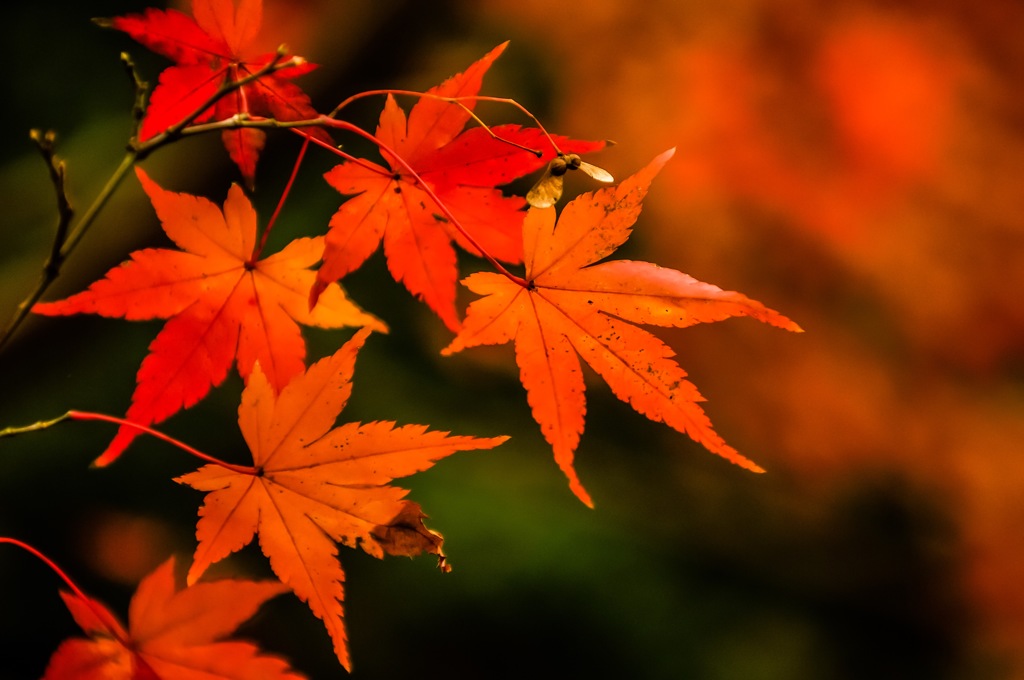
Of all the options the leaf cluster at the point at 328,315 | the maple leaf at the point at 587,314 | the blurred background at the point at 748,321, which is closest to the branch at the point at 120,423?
the leaf cluster at the point at 328,315

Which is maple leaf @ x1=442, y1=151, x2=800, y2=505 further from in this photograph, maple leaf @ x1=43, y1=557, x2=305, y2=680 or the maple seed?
maple leaf @ x1=43, y1=557, x2=305, y2=680

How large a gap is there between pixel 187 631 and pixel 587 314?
372 mm

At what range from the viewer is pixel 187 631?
51cm

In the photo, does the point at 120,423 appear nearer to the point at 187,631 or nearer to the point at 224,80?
the point at 187,631

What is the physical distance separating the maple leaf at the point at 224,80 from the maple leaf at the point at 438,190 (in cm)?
6

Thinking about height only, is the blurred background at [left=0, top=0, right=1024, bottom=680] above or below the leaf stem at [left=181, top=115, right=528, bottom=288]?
below

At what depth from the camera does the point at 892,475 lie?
56.7 inches

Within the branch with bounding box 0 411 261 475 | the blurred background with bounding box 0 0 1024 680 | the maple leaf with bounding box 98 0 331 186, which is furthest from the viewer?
the blurred background with bounding box 0 0 1024 680

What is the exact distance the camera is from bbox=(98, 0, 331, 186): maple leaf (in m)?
0.54

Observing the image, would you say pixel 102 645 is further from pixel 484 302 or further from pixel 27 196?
pixel 27 196

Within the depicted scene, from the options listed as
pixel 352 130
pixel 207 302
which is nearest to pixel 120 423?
Result: pixel 207 302

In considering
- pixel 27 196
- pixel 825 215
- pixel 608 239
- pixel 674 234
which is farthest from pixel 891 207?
pixel 27 196

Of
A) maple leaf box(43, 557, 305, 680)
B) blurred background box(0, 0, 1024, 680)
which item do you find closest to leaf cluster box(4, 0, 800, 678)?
maple leaf box(43, 557, 305, 680)

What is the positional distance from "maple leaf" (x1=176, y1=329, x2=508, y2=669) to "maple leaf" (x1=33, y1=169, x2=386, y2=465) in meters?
0.06
